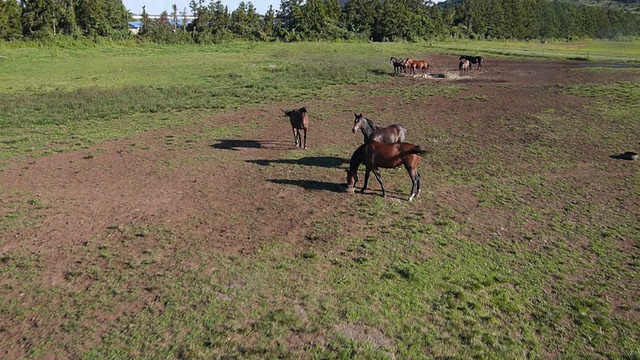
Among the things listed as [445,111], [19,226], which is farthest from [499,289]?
[445,111]

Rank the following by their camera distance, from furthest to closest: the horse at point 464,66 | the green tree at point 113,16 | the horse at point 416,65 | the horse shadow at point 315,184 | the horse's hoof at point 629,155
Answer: the green tree at point 113,16 → the horse at point 464,66 → the horse at point 416,65 → the horse's hoof at point 629,155 → the horse shadow at point 315,184

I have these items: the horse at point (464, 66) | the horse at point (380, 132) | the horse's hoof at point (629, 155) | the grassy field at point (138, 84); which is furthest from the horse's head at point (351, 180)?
the horse at point (464, 66)

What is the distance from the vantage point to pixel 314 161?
44.8 feet

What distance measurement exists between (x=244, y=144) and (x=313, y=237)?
745cm

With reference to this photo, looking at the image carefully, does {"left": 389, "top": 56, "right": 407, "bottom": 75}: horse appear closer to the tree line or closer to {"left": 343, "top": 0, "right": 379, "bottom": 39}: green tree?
the tree line

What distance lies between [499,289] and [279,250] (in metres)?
3.77

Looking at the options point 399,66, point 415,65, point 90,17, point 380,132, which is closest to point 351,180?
point 380,132

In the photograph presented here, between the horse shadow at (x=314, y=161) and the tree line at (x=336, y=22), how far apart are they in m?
46.0

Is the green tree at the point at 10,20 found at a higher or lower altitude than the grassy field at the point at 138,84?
higher

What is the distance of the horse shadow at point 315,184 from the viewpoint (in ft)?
37.3

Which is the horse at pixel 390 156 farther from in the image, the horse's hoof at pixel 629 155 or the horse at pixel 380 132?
the horse's hoof at pixel 629 155

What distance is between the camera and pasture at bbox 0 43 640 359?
20.4ft

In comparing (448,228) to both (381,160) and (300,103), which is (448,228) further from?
(300,103)

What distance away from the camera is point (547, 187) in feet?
38.1
